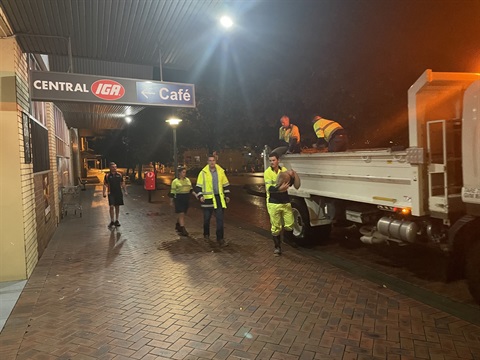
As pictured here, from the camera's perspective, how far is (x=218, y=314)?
14.1 ft

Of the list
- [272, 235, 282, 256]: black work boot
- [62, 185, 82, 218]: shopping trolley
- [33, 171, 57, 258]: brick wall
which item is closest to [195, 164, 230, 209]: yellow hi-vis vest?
[272, 235, 282, 256]: black work boot

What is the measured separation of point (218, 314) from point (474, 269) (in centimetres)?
280

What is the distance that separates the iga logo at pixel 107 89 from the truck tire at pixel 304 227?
3.77 metres

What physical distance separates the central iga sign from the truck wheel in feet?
16.9

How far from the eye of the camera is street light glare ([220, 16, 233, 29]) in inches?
231

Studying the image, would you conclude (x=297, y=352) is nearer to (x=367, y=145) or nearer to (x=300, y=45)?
(x=300, y=45)

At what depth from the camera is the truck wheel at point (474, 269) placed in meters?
4.05

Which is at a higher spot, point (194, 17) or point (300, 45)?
point (300, 45)

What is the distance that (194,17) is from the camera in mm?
5902

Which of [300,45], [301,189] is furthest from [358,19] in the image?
[301,189]

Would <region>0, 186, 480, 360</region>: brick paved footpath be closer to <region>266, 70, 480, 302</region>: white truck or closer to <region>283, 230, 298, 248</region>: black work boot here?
<region>283, 230, 298, 248</region>: black work boot

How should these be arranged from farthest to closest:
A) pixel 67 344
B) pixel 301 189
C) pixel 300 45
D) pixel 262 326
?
pixel 300 45 < pixel 301 189 < pixel 262 326 < pixel 67 344

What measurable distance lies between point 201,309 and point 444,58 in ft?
25.1

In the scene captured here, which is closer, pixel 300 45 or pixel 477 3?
pixel 477 3
